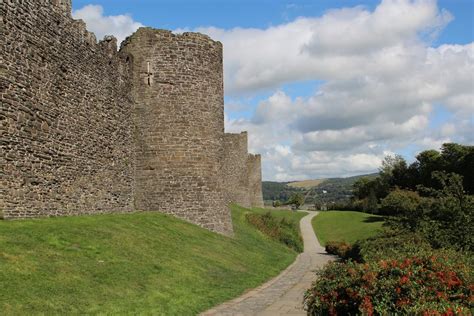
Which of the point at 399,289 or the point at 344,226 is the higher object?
the point at 399,289

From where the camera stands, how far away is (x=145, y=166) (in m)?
23.3

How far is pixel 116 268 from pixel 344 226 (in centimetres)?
4326

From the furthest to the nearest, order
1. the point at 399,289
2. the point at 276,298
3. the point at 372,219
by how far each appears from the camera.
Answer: the point at 372,219 → the point at 276,298 → the point at 399,289

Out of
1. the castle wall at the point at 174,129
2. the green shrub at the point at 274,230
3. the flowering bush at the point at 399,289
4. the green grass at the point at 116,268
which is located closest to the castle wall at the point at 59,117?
the castle wall at the point at 174,129

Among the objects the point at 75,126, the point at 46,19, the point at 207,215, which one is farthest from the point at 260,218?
the point at 46,19

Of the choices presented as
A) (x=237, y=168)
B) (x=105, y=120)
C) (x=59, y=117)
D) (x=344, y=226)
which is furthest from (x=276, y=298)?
(x=344, y=226)

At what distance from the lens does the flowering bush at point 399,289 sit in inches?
277

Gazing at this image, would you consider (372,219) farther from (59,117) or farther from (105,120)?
(59,117)

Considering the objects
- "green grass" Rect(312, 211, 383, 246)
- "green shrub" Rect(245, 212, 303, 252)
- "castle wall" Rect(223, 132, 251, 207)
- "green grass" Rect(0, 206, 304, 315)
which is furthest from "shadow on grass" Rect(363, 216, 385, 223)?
"green grass" Rect(0, 206, 304, 315)

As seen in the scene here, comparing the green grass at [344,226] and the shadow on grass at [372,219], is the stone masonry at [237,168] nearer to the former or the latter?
the green grass at [344,226]

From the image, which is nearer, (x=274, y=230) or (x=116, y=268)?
(x=116, y=268)

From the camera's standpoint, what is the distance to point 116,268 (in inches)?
512

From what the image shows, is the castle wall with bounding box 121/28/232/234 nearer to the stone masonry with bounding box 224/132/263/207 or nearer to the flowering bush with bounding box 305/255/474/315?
the flowering bush with bounding box 305/255/474/315

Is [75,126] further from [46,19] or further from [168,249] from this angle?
[168,249]
